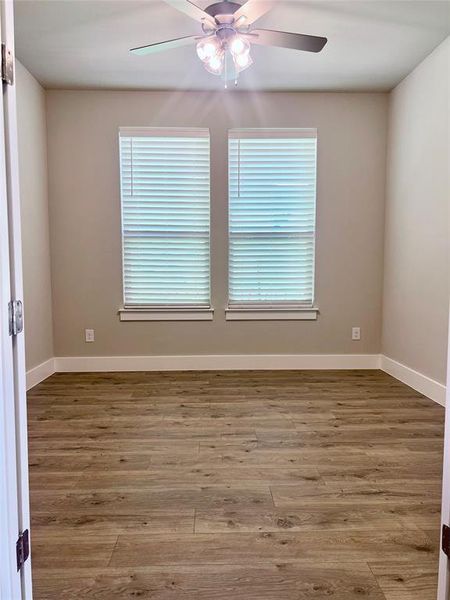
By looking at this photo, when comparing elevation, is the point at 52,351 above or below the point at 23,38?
below

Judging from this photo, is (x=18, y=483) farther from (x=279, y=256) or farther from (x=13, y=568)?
(x=279, y=256)

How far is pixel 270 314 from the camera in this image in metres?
4.01

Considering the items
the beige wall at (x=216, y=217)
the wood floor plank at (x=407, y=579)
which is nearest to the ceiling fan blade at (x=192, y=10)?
the beige wall at (x=216, y=217)

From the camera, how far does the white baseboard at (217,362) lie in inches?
157

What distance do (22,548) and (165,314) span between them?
297cm

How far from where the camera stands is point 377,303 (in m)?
4.05

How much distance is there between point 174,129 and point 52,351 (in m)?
2.66

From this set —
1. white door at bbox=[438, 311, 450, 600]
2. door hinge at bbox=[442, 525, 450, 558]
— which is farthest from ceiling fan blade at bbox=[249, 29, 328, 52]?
door hinge at bbox=[442, 525, 450, 558]

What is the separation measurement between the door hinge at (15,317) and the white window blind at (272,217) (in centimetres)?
303

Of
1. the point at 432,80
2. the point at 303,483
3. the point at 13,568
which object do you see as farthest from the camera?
the point at 432,80

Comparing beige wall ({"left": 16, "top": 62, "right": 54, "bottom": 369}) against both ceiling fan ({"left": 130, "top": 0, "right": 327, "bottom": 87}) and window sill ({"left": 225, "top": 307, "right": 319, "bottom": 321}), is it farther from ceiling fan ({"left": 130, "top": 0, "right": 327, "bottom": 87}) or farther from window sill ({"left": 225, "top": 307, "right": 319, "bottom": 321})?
window sill ({"left": 225, "top": 307, "right": 319, "bottom": 321})

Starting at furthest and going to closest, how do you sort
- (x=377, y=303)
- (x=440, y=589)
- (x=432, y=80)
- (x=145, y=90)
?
(x=377, y=303)
(x=145, y=90)
(x=432, y=80)
(x=440, y=589)

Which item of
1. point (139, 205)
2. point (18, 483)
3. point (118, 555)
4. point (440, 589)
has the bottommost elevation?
point (118, 555)

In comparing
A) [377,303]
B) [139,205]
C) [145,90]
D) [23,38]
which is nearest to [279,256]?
[377,303]
